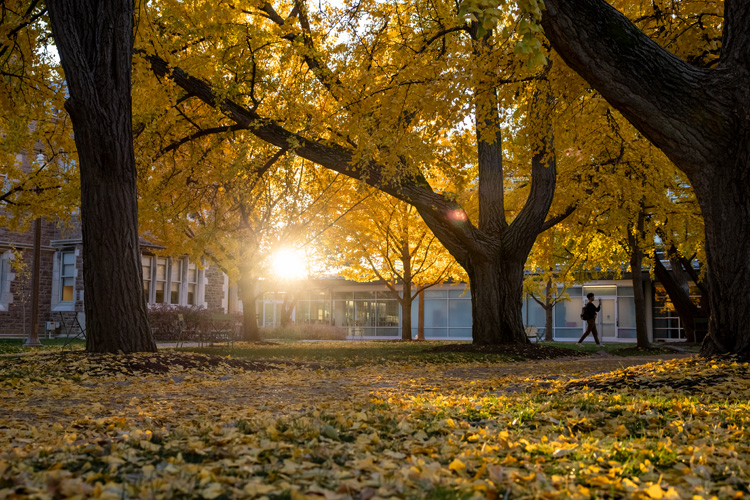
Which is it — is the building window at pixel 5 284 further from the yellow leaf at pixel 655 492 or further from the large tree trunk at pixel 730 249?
the yellow leaf at pixel 655 492

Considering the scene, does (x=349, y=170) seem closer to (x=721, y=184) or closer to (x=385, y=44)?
(x=385, y=44)

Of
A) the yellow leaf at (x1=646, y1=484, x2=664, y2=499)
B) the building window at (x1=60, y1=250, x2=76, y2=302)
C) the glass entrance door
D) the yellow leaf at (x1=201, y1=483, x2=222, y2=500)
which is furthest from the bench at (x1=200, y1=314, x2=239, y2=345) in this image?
the glass entrance door

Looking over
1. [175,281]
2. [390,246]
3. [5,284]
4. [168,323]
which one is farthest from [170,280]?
[390,246]

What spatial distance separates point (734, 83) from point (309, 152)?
8.05 m

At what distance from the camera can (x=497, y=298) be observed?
15109 millimetres

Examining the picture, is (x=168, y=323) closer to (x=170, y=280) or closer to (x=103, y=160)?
(x=170, y=280)

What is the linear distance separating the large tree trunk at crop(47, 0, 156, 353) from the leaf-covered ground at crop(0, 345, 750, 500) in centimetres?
166

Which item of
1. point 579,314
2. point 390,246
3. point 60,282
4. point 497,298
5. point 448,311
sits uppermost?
point 390,246

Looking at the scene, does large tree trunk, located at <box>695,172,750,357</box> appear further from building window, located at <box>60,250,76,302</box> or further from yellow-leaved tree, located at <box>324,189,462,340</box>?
building window, located at <box>60,250,76,302</box>

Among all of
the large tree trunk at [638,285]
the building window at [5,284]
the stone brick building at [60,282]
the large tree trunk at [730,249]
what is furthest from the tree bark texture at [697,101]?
the building window at [5,284]

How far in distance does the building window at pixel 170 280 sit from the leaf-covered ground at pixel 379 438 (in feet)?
74.4

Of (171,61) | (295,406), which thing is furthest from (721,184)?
(171,61)

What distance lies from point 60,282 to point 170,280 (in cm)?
475

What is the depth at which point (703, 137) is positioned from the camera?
7.53 metres
